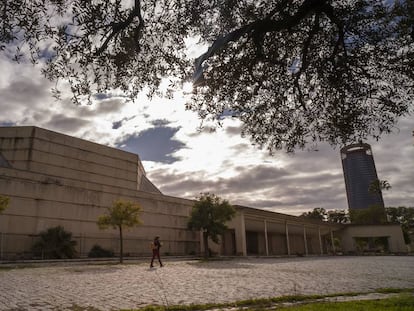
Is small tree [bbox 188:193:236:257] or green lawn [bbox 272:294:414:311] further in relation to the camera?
small tree [bbox 188:193:236:257]

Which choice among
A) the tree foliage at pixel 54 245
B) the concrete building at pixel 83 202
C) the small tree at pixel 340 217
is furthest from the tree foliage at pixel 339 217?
the tree foliage at pixel 54 245

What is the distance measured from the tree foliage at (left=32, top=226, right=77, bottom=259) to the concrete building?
1299 mm

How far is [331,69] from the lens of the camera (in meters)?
7.65

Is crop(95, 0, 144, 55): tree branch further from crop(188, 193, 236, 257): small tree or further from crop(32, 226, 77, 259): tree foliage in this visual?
crop(188, 193, 236, 257): small tree

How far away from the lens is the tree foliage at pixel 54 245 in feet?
96.7

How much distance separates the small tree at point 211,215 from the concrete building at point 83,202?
6.54 metres

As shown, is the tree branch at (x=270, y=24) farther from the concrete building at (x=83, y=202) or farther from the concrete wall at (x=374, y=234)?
the concrete wall at (x=374, y=234)

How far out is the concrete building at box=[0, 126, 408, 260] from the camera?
3114 centimetres

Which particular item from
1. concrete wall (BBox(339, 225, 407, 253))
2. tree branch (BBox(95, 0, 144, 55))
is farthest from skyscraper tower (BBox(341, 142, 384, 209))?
tree branch (BBox(95, 0, 144, 55))

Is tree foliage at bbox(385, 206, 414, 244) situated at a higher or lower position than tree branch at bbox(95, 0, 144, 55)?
higher

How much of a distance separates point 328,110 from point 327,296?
4536 mm

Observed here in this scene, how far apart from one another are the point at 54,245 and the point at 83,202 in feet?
23.8

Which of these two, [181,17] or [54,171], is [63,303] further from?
[54,171]

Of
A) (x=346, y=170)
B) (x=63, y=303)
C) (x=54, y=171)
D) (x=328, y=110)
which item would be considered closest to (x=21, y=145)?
(x=54, y=171)
